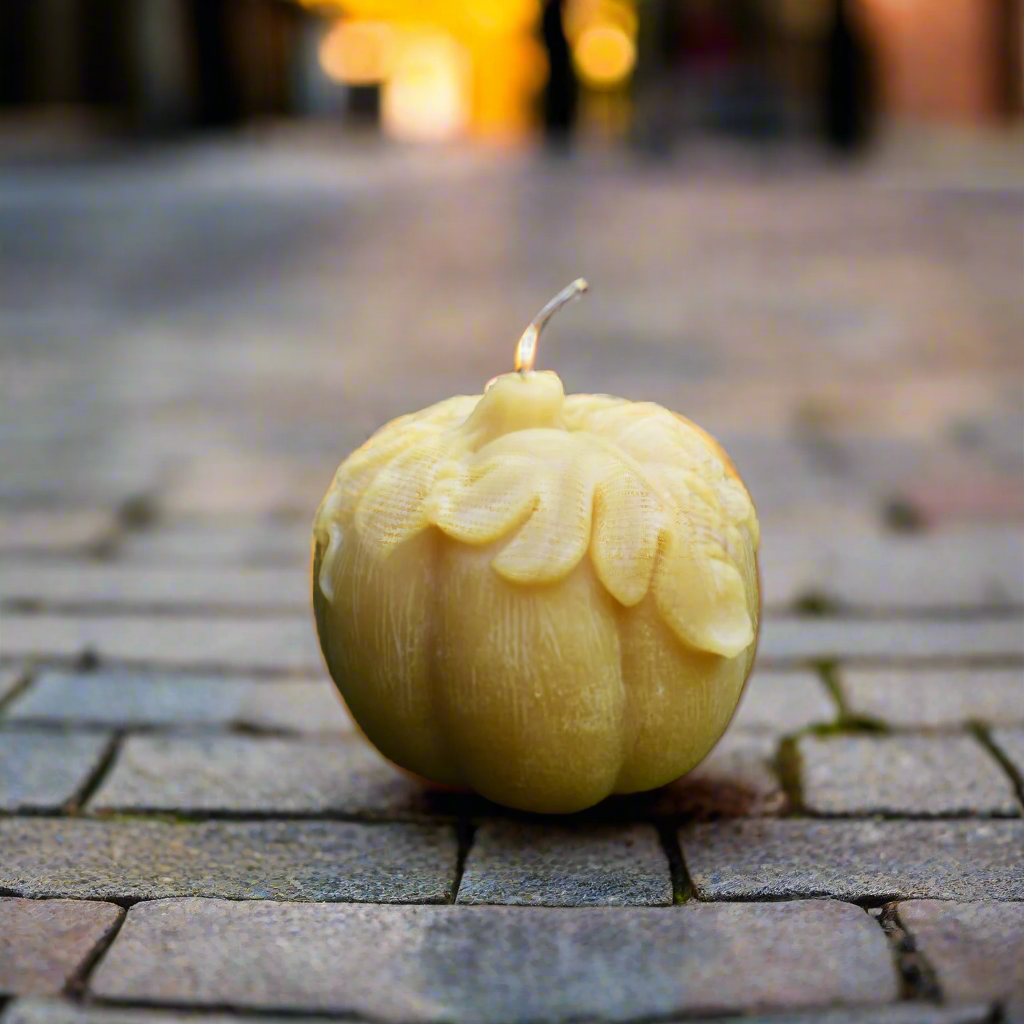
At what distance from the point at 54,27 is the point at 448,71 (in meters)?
16.5

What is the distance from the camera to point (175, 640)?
289 cm

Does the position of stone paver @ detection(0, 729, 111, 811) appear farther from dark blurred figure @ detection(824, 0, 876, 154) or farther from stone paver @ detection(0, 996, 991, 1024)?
dark blurred figure @ detection(824, 0, 876, 154)

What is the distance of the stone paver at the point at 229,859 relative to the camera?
181cm

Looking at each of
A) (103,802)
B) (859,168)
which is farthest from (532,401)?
(859,168)

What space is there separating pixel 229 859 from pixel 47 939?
31 cm

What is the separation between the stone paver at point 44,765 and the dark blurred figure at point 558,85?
1695 cm

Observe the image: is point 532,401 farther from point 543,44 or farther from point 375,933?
point 543,44

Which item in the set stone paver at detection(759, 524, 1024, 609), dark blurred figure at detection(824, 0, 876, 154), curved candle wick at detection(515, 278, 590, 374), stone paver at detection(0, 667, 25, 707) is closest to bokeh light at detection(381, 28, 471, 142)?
dark blurred figure at detection(824, 0, 876, 154)

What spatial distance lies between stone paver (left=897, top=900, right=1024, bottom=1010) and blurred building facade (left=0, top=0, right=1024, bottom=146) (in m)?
16.0

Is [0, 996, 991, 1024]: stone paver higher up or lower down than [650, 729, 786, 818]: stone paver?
higher up

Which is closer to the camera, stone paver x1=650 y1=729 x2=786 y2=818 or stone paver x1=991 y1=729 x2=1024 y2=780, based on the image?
stone paver x1=650 y1=729 x2=786 y2=818

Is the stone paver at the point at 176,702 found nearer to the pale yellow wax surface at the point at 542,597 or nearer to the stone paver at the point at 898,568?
the pale yellow wax surface at the point at 542,597

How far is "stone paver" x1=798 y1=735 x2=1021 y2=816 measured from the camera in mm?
2066

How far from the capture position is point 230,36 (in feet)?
77.5
